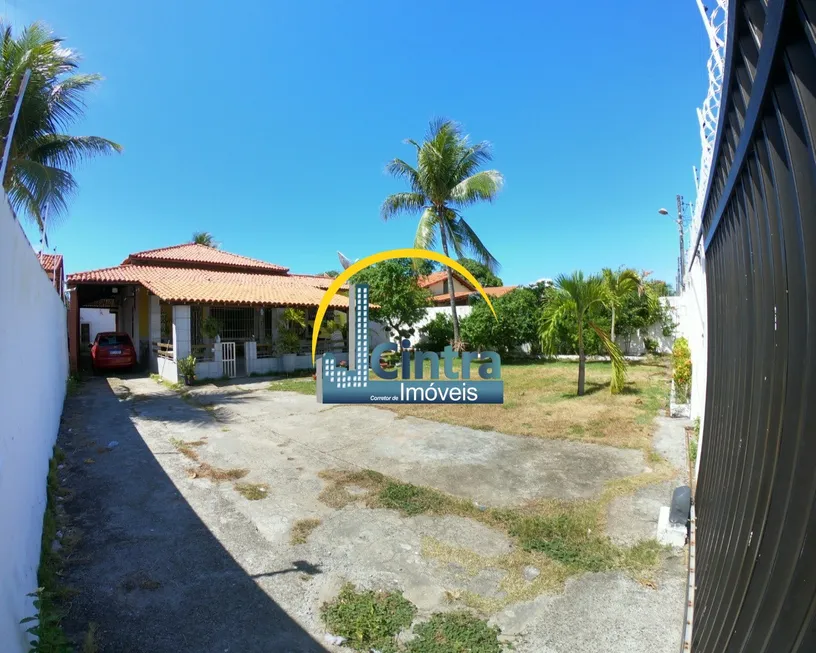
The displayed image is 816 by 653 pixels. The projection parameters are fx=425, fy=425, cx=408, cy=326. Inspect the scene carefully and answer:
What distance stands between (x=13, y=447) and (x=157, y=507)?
2.07m

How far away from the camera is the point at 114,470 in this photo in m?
5.62

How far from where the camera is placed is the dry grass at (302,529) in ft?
12.8

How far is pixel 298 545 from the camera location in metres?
3.80

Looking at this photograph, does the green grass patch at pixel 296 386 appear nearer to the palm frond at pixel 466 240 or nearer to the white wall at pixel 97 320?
the palm frond at pixel 466 240

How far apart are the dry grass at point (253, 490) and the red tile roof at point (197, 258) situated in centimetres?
1573

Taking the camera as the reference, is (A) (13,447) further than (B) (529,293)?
No

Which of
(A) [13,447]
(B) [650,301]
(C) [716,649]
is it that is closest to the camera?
(C) [716,649]

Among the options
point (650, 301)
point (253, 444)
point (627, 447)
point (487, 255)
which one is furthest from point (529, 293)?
point (253, 444)

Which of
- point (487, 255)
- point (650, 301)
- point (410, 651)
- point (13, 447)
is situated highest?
point (487, 255)

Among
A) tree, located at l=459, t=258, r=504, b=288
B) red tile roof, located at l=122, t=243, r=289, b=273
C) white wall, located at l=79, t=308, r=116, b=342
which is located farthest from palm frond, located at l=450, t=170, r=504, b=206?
white wall, located at l=79, t=308, r=116, b=342

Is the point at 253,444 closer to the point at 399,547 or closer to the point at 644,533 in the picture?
the point at 399,547

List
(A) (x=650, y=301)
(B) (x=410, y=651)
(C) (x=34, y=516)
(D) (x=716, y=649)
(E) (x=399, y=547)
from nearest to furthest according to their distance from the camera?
(D) (x=716, y=649), (B) (x=410, y=651), (C) (x=34, y=516), (E) (x=399, y=547), (A) (x=650, y=301)
